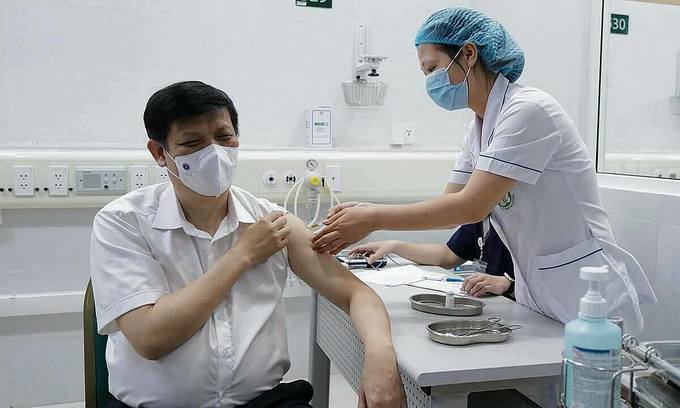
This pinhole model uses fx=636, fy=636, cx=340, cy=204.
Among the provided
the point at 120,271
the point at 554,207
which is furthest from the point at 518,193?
the point at 120,271

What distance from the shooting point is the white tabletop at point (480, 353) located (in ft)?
4.02

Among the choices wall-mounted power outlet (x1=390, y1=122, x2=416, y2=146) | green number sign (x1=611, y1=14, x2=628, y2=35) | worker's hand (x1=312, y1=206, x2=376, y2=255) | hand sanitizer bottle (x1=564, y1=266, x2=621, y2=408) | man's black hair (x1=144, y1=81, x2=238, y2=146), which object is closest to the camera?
hand sanitizer bottle (x1=564, y1=266, x2=621, y2=408)

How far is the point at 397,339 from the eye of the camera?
4.64 ft

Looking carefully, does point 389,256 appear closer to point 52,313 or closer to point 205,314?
point 205,314

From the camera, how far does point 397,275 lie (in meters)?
2.07

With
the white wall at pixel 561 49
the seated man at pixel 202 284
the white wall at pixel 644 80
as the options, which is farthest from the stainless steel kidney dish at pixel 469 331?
the white wall at pixel 561 49

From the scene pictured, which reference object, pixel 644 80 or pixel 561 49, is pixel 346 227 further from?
pixel 561 49

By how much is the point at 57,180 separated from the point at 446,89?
1595 millimetres

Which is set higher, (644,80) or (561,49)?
(561,49)

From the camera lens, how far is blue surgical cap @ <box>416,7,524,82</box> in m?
1.62

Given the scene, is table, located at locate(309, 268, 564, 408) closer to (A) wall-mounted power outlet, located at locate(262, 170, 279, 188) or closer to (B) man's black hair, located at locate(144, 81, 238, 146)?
(B) man's black hair, located at locate(144, 81, 238, 146)

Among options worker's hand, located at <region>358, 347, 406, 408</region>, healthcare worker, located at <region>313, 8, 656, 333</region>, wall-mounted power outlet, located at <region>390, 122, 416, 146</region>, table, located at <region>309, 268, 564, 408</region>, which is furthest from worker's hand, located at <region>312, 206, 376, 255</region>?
wall-mounted power outlet, located at <region>390, 122, 416, 146</region>

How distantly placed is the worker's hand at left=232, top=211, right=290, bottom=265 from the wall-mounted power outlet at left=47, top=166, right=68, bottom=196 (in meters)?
1.25

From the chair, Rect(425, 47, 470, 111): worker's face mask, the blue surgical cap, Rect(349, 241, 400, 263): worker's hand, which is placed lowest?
the chair
